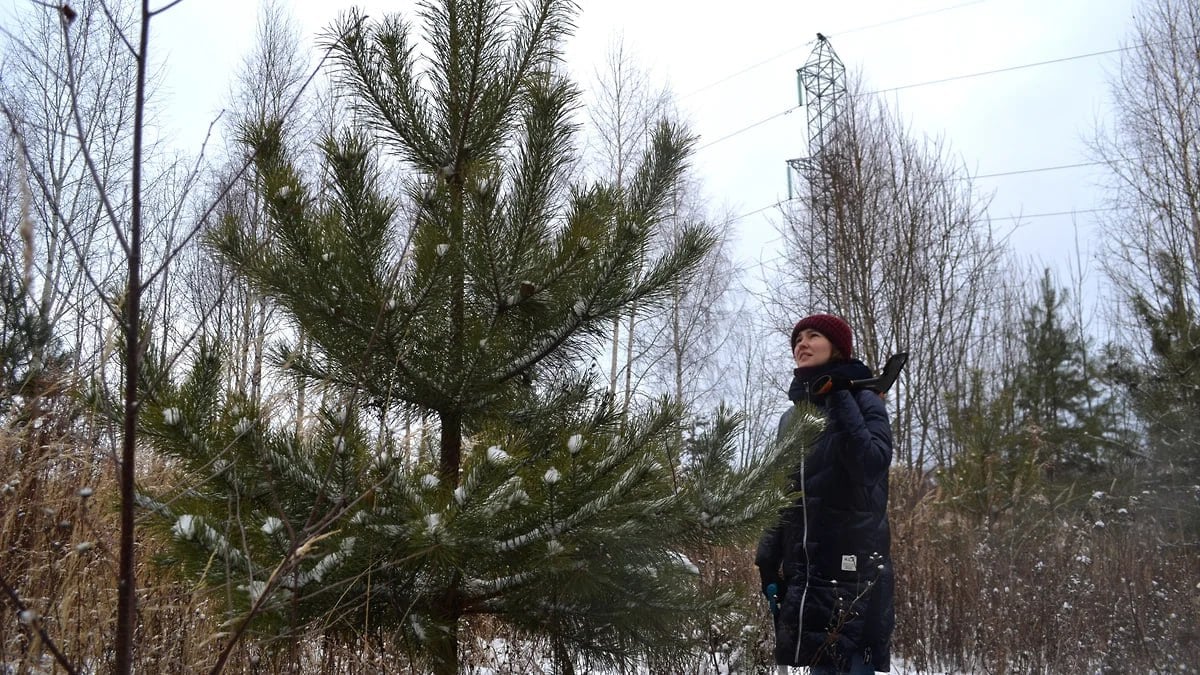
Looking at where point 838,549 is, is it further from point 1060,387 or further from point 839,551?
point 1060,387

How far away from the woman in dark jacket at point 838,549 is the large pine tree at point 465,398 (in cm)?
34

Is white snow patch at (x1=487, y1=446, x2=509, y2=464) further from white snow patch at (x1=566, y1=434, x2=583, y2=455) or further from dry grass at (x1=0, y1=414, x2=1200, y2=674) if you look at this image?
dry grass at (x1=0, y1=414, x2=1200, y2=674)

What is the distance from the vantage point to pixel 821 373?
3.20 m

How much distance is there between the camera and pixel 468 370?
9.18 feet

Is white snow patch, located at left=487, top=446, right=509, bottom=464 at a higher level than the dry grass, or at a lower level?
higher

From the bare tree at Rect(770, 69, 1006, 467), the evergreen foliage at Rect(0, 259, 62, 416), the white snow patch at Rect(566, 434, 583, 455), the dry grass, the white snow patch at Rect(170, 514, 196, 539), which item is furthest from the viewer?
the bare tree at Rect(770, 69, 1006, 467)

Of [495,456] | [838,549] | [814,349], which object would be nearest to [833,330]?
[814,349]

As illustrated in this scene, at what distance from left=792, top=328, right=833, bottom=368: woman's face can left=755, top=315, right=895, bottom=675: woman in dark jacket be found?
0.07m

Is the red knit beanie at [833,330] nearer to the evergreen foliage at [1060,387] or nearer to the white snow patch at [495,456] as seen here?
the white snow patch at [495,456]

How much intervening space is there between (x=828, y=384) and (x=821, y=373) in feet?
0.43

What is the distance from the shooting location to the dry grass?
9.38 feet

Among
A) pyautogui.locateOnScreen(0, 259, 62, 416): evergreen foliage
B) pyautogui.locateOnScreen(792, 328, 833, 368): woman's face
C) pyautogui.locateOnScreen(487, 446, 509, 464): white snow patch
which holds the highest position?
pyautogui.locateOnScreen(0, 259, 62, 416): evergreen foliage

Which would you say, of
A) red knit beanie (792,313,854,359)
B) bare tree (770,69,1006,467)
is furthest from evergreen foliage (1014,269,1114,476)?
red knit beanie (792,313,854,359)

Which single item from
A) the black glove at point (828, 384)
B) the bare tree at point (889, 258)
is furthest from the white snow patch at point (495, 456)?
the bare tree at point (889, 258)
